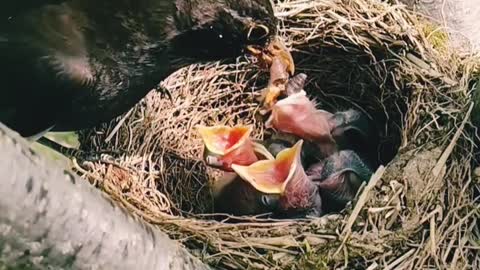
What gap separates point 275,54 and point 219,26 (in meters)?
0.32

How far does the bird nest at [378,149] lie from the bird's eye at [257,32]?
0.45 metres

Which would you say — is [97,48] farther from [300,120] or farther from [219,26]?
[300,120]

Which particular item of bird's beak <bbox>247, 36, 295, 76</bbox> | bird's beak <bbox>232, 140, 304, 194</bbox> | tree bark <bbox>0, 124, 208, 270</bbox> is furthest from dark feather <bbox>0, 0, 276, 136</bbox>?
tree bark <bbox>0, 124, 208, 270</bbox>

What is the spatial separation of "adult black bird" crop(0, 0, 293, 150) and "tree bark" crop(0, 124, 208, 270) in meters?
1.41

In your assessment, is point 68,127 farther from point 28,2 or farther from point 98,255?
point 98,255

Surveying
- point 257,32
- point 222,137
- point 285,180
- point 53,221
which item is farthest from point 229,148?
point 53,221

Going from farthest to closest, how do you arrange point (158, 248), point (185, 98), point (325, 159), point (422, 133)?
point (185, 98) → point (325, 159) → point (422, 133) → point (158, 248)

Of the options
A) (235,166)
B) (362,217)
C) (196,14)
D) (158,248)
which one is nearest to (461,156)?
(362,217)

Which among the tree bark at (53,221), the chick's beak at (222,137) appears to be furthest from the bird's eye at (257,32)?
the tree bark at (53,221)

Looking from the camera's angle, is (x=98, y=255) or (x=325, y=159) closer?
(x=98, y=255)

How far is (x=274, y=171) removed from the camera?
258 cm

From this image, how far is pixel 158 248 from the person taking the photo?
1.04m

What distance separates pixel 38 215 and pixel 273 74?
6.44 ft

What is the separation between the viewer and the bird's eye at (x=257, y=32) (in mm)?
2498
